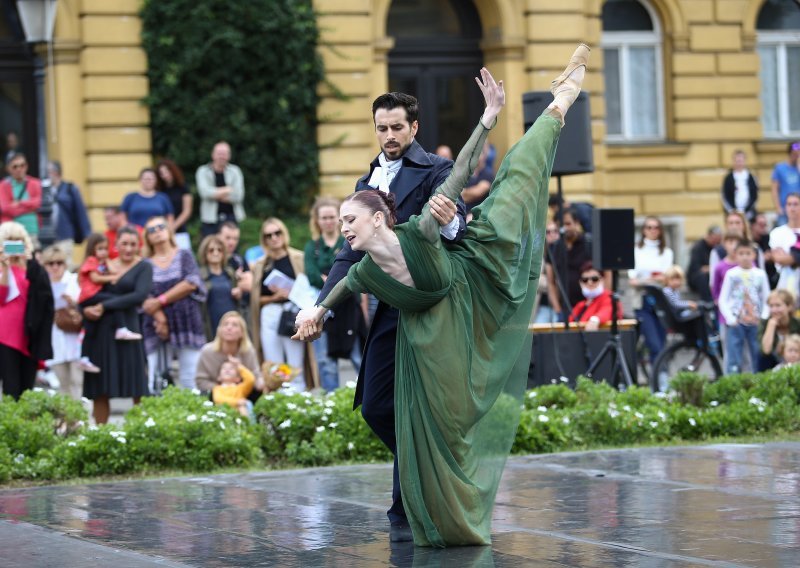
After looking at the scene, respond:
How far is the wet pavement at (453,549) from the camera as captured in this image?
7086 millimetres

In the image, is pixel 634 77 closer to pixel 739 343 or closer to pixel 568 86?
pixel 739 343

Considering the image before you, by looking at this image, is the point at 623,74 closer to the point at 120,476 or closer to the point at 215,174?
the point at 215,174

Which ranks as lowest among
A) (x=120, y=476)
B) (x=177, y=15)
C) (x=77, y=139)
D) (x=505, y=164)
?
(x=120, y=476)

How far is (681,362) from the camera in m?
16.8

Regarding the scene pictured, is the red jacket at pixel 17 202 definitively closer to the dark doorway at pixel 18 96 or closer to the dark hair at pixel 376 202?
the dark doorway at pixel 18 96

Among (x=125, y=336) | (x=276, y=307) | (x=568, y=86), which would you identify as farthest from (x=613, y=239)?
(x=568, y=86)

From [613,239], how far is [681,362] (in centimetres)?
273

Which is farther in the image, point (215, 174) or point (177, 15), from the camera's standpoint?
point (177, 15)

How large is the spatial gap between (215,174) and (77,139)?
301cm

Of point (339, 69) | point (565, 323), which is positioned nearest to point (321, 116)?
point (339, 69)

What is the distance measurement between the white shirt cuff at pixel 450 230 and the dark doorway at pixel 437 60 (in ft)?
57.8

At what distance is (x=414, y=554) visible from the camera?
7.23m

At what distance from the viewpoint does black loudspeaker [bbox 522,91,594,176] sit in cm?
1486

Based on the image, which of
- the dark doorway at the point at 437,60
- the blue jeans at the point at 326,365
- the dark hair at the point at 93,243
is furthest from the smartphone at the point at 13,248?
the dark doorway at the point at 437,60
